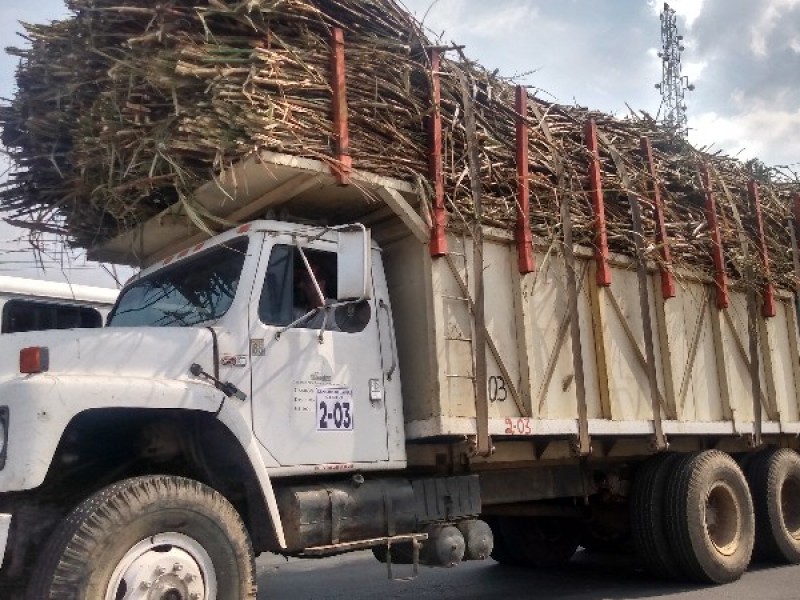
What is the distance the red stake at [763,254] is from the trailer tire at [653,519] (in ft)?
6.89

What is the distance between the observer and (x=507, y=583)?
7.86m

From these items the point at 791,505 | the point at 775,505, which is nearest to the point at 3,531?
the point at 775,505

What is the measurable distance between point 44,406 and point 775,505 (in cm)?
645

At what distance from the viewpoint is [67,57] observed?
216 inches

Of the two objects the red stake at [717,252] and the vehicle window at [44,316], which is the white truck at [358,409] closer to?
the red stake at [717,252]

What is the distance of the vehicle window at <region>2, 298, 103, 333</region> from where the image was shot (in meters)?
7.08

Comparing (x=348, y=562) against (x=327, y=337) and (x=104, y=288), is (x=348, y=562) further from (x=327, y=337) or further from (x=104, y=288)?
(x=327, y=337)

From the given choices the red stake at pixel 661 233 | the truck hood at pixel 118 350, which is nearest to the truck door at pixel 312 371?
the truck hood at pixel 118 350

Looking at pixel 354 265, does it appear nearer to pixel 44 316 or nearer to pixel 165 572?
pixel 165 572

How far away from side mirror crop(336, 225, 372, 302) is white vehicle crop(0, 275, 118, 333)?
340 cm

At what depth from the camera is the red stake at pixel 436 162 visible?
557 cm

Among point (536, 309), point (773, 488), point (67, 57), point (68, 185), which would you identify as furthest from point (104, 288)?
point (773, 488)

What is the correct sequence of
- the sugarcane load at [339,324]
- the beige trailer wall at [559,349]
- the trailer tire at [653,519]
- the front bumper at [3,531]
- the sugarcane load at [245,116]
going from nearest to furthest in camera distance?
the front bumper at [3,531] → the sugarcane load at [339,324] → the sugarcane load at [245,116] → the beige trailer wall at [559,349] → the trailer tire at [653,519]

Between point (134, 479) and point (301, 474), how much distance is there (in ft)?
3.53
